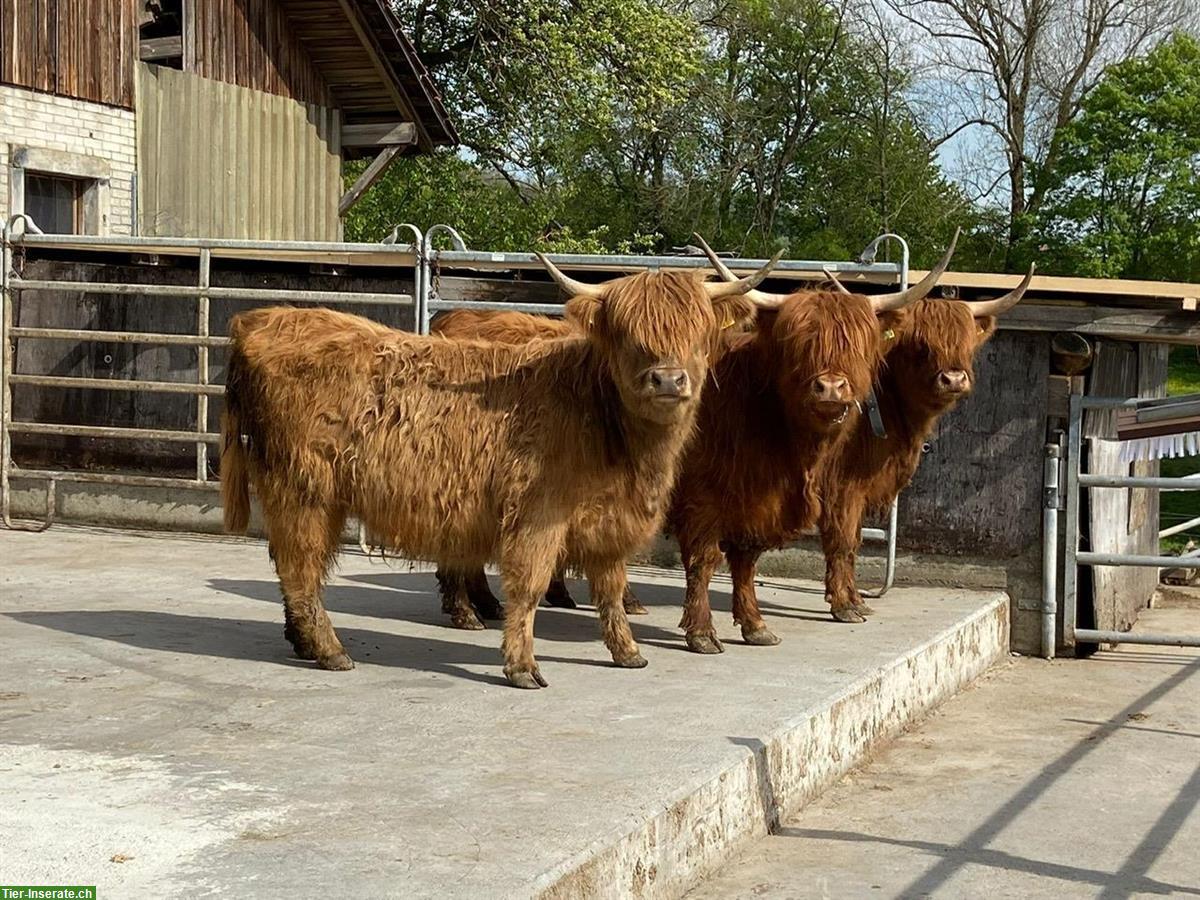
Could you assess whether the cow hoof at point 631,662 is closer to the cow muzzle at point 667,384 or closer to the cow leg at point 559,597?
the cow muzzle at point 667,384

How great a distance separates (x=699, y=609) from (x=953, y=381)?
1.95 m

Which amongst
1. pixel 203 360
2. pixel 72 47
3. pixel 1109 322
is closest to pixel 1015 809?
pixel 1109 322

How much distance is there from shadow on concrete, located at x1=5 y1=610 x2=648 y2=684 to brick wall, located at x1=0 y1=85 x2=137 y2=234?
25.9 feet

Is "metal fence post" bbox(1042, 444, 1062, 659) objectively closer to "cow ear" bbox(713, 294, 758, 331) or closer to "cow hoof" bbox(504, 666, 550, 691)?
"cow ear" bbox(713, 294, 758, 331)

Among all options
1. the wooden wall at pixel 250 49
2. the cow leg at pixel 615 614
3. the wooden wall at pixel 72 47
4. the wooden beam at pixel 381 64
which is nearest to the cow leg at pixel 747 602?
the cow leg at pixel 615 614

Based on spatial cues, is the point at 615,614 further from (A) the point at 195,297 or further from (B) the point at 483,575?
(A) the point at 195,297

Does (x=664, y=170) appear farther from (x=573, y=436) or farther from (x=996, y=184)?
(x=573, y=436)

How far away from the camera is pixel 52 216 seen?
1488 cm

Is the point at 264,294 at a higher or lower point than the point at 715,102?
lower

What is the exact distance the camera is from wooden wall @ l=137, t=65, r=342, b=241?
15.6 m

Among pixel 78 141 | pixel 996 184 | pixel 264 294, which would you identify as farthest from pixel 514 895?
pixel 996 184

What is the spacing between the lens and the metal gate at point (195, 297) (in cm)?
986

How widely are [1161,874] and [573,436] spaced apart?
108 inches

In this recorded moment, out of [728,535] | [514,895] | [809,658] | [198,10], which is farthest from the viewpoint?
[198,10]
